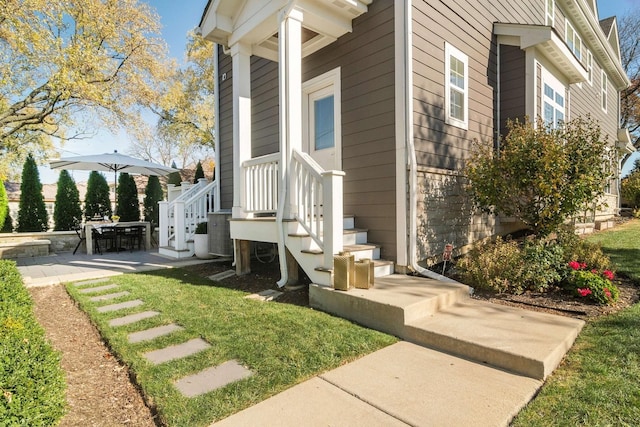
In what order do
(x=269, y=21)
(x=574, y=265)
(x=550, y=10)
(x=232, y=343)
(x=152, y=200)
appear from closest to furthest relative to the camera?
(x=232, y=343) → (x=574, y=265) → (x=269, y=21) → (x=550, y=10) → (x=152, y=200)

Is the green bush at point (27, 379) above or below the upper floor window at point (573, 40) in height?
below

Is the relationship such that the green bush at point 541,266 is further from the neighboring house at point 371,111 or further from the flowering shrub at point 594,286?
the neighboring house at point 371,111

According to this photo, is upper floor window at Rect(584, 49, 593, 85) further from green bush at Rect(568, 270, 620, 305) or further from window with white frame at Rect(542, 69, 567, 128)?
green bush at Rect(568, 270, 620, 305)

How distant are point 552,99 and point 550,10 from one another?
3687mm

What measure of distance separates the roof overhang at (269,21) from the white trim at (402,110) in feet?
2.35

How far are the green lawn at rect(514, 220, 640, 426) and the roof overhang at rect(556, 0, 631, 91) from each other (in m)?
10.1

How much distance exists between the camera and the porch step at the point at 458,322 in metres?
2.56

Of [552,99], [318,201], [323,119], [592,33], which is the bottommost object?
[318,201]

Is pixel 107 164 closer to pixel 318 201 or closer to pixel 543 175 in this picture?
pixel 318 201

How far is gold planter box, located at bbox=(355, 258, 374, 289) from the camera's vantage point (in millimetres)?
3836

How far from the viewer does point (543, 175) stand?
176 inches

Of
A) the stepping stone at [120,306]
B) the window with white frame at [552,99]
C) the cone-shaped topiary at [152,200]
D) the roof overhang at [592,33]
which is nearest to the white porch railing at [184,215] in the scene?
the stepping stone at [120,306]

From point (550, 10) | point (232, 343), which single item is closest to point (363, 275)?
point (232, 343)

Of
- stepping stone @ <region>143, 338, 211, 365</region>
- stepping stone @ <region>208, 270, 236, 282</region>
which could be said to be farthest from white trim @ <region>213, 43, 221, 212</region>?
stepping stone @ <region>143, 338, 211, 365</region>
